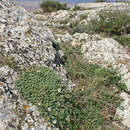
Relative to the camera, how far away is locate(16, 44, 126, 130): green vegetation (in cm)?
286

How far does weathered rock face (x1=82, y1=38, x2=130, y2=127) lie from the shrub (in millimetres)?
2362

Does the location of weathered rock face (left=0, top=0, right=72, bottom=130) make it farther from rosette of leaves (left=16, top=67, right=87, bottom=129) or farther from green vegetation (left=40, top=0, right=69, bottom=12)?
green vegetation (left=40, top=0, right=69, bottom=12)

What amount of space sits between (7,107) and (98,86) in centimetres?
222

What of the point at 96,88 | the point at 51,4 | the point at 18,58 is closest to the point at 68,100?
the point at 96,88

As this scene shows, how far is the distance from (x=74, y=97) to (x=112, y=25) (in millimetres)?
5636

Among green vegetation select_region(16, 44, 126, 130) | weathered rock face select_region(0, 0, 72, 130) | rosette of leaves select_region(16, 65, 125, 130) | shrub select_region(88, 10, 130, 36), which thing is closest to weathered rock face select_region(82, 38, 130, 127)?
green vegetation select_region(16, 44, 126, 130)

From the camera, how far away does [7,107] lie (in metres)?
2.57

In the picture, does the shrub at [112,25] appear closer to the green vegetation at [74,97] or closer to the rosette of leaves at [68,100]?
the green vegetation at [74,97]

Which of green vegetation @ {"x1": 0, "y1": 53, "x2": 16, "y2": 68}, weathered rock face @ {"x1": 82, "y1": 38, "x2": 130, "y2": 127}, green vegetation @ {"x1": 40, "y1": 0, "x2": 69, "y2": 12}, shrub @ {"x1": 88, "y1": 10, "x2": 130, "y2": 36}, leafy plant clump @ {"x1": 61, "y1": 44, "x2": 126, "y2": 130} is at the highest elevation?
green vegetation @ {"x1": 40, "y1": 0, "x2": 69, "y2": 12}

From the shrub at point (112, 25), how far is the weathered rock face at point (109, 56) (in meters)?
2.36

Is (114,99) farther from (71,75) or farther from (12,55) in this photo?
(12,55)

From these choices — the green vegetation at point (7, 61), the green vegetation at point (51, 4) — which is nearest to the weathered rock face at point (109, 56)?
the green vegetation at point (7, 61)

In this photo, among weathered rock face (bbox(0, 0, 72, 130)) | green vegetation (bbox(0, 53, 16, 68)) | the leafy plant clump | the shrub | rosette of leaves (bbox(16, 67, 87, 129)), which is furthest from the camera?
the shrub

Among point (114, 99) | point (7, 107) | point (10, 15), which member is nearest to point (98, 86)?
point (114, 99)
